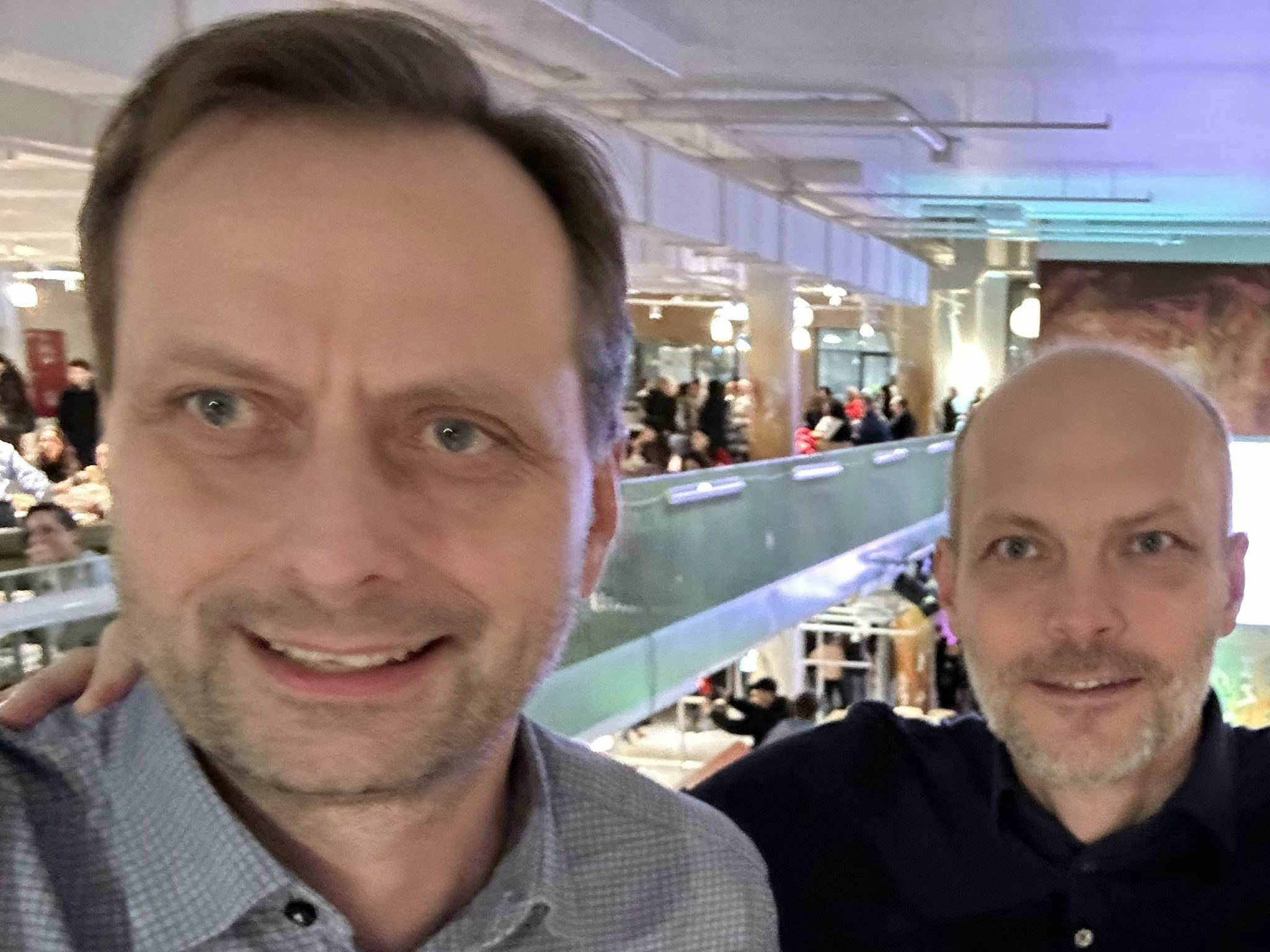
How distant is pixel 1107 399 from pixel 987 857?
2.31 feet

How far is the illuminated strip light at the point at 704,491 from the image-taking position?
247 inches

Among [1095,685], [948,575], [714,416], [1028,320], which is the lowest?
[714,416]

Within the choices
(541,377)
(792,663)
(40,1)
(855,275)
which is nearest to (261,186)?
(541,377)

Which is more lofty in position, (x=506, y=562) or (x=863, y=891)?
(x=506, y=562)

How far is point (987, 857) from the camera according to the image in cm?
164

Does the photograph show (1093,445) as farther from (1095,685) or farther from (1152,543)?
(1095,685)

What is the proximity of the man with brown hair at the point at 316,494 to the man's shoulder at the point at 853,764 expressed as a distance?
74 centimetres

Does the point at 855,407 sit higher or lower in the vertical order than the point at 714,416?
lower

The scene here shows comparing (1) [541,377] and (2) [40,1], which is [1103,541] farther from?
(2) [40,1]

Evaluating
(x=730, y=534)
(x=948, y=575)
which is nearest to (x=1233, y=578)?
(x=948, y=575)

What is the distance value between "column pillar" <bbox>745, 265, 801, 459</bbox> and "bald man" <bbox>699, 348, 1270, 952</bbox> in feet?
35.6

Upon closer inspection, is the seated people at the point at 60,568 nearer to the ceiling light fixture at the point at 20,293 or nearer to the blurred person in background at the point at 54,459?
the blurred person in background at the point at 54,459

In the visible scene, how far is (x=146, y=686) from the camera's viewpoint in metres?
1.12

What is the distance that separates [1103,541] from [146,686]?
129cm
